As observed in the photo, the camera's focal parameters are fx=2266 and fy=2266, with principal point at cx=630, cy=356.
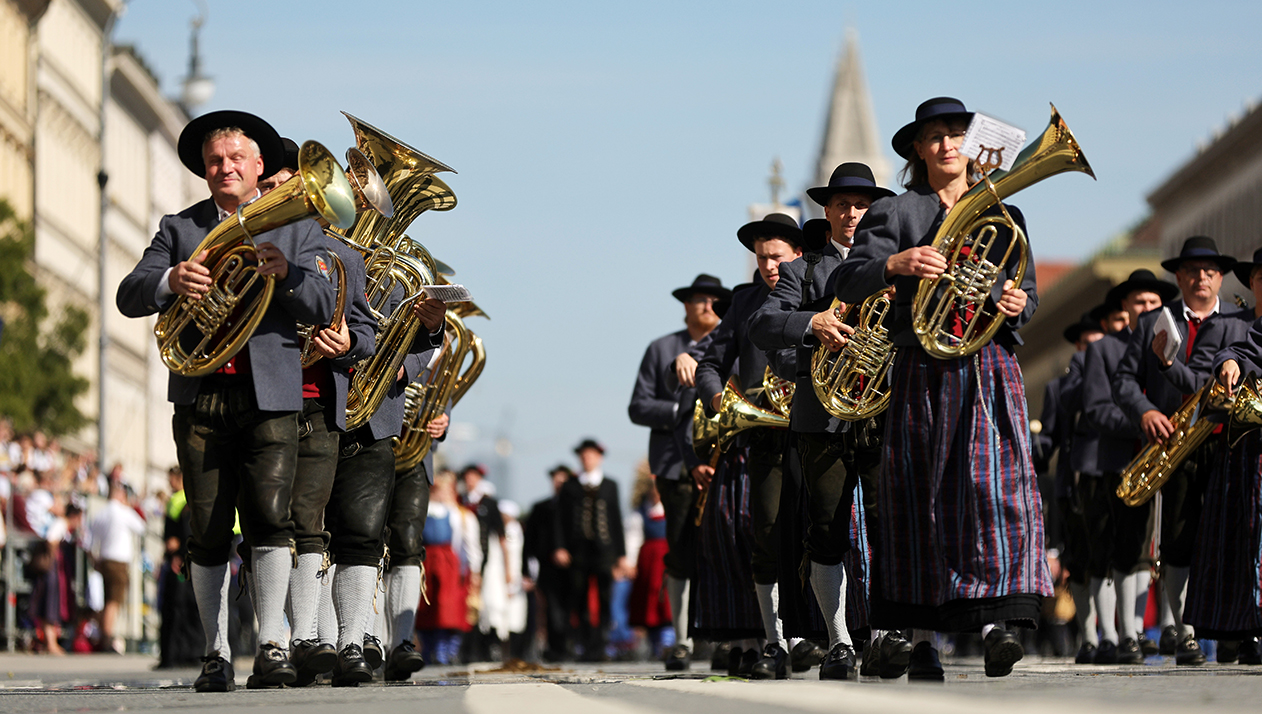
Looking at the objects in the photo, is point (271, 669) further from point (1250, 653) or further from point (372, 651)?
point (1250, 653)

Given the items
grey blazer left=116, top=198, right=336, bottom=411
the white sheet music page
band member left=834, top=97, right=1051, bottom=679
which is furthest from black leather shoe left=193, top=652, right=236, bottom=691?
the white sheet music page

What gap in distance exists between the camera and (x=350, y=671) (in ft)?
33.1

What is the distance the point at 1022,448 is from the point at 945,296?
0.67 meters

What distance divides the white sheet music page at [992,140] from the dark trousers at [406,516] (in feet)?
13.8

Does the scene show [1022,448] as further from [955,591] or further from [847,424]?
[847,424]

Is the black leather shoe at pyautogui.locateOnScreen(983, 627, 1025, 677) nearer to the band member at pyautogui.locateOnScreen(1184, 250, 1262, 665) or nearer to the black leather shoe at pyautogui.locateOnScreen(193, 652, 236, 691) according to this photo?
the black leather shoe at pyautogui.locateOnScreen(193, 652, 236, 691)

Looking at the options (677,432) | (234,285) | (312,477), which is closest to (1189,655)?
(677,432)

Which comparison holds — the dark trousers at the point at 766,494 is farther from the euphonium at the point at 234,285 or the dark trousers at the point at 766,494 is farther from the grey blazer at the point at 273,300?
the euphonium at the point at 234,285

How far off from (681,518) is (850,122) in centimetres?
17180

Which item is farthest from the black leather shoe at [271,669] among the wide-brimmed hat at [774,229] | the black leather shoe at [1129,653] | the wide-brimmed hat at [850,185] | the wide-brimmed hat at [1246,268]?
the black leather shoe at [1129,653]

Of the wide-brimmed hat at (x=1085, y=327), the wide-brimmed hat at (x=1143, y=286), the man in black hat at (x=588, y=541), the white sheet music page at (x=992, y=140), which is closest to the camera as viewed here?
the white sheet music page at (x=992, y=140)

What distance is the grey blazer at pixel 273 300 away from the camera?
927cm

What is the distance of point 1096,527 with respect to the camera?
48.3 ft

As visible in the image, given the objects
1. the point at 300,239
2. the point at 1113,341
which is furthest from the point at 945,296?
the point at 1113,341
